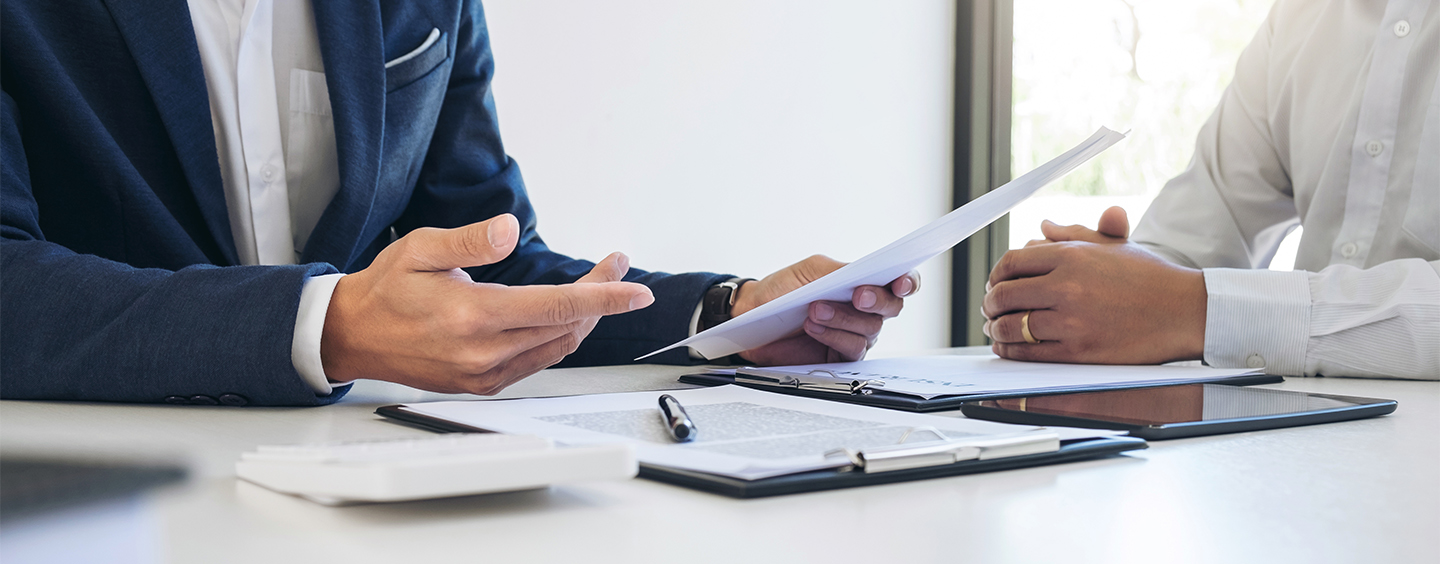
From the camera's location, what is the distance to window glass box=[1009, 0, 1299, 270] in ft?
8.84

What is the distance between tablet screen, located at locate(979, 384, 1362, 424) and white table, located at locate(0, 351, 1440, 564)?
0.07 meters

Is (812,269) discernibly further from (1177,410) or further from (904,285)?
(1177,410)

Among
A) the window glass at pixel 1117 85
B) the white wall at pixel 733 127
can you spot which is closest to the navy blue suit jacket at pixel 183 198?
the white wall at pixel 733 127

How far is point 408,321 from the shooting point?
0.69 metres

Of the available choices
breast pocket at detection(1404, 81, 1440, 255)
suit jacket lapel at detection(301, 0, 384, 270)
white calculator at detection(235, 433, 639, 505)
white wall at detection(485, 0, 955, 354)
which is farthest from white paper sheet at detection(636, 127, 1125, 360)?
white wall at detection(485, 0, 955, 354)

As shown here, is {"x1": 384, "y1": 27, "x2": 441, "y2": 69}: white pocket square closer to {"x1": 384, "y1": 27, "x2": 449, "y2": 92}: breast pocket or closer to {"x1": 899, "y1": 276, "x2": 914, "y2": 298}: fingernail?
{"x1": 384, "y1": 27, "x2": 449, "y2": 92}: breast pocket

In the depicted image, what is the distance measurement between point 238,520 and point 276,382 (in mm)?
350

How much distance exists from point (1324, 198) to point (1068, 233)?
52cm

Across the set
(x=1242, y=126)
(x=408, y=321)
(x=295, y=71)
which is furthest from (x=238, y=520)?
(x=1242, y=126)

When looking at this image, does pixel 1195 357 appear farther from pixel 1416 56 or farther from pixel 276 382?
pixel 276 382

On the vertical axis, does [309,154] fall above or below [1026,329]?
above

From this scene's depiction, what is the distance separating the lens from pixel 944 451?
44 centimetres

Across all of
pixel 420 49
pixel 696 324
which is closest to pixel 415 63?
pixel 420 49

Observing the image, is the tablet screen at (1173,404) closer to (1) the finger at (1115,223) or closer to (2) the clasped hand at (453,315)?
(2) the clasped hand at (453,315)
